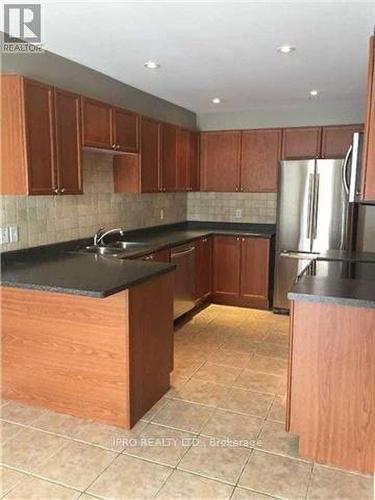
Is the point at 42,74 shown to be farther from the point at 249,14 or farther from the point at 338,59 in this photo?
the point at 338,59

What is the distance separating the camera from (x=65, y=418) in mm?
2592

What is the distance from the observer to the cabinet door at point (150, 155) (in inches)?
160

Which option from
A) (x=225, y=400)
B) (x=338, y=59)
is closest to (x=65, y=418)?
(x=225, y=400)

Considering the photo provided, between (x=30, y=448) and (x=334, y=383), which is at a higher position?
(x=334, y=383)

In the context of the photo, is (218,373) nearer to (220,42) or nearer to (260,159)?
(220,42)

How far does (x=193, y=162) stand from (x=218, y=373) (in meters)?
2.93

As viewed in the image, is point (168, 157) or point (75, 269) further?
point (168, 157)

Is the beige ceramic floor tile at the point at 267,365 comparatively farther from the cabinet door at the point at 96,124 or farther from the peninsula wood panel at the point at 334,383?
the cabinet door at the point at 96,124

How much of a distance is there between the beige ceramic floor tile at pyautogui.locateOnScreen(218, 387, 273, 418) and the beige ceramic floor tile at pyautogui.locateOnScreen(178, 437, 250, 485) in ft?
1.28

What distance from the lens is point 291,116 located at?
5.03m

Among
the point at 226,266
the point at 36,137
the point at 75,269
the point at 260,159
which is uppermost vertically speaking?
the point at 260,159

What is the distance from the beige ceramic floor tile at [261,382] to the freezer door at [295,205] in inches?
72.4

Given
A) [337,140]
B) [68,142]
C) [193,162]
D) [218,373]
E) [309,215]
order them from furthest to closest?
[193,162]
[337,140]
[309,215]
[218,373]
[68,142]

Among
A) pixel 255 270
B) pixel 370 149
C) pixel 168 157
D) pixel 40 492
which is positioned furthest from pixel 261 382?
pixel 168 157
